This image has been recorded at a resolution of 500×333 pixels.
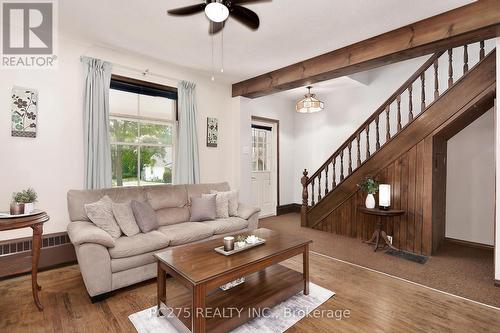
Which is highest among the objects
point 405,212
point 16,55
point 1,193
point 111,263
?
point 16,55

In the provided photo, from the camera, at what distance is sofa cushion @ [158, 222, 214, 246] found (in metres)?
2.94

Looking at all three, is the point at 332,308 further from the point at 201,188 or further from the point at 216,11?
the point at 216,11

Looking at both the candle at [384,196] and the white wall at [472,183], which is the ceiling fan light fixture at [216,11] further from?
the white wall at [472,183]

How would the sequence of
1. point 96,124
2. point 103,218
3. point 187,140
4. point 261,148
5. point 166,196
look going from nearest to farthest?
point 103,218 → point 96,124 → point 166,196 → point 187,140 → point 261,148

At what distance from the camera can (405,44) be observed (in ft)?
9.18

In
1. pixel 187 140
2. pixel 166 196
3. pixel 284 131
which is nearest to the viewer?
pixel 166 196

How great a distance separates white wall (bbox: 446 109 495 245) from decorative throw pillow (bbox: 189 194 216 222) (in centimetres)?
376

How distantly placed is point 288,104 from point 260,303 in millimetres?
5203

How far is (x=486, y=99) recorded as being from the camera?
10.2 ft

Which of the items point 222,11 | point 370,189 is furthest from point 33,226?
point 370,189

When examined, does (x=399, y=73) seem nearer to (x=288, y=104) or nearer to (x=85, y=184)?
(x=288, y=104)

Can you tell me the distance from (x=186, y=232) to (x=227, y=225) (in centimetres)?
62

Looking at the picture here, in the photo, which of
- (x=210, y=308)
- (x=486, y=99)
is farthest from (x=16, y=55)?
(x=486, y=99)

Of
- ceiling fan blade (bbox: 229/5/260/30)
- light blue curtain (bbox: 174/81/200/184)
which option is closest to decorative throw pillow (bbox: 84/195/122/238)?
light blue curtain (bbox: 174/81/200/184)
